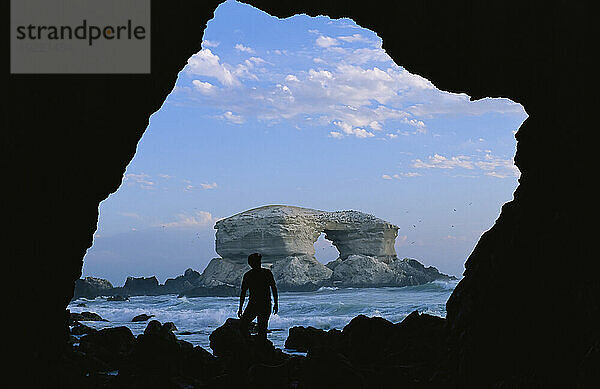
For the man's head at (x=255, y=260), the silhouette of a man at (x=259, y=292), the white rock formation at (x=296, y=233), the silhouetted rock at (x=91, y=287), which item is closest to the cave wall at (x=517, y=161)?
the man's head at (x=255, y=260)

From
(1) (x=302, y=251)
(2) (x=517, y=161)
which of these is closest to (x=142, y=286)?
(1) (x=302, y=251)

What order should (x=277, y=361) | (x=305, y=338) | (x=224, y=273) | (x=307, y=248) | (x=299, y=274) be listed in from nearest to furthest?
(x=277, y=361) < (x=305, y=338) < (x=299, y=274) < (x=307, y=248) < (x=224, y=273)

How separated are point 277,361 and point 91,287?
5922 centimetres

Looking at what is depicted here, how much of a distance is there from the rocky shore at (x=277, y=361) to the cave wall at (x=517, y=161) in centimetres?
83

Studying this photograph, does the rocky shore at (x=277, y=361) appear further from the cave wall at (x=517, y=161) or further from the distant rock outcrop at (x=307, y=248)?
the distant rock outcrop at (x=307, y=248)

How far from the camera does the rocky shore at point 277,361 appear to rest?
621cm

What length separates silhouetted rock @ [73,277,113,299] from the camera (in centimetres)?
5853

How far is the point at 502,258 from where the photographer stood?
679 cm

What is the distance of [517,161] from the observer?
7.52m

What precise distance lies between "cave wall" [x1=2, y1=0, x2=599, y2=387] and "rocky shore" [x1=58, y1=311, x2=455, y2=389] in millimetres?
827

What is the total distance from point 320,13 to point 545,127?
3.46m

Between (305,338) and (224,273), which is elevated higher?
(305,338)

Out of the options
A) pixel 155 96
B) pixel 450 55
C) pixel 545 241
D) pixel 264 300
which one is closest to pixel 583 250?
pixel 545 241

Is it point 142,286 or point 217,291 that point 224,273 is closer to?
point 217,291
